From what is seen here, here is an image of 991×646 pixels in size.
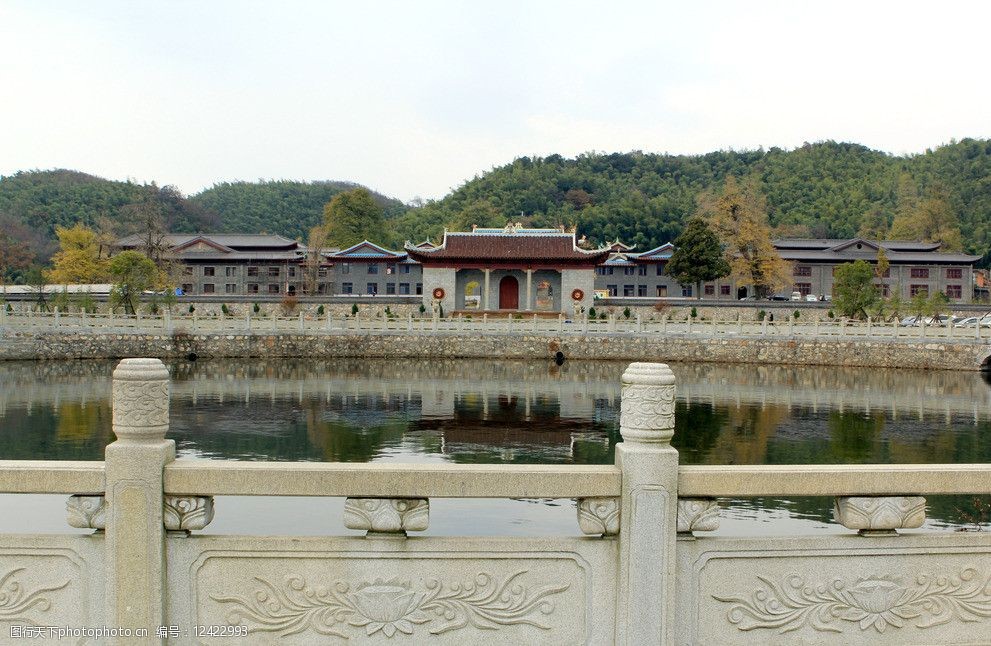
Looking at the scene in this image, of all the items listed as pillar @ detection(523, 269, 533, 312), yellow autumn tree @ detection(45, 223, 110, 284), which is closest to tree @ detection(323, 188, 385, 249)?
yellow autumn tree @ detection(45, 223, 110, 284)

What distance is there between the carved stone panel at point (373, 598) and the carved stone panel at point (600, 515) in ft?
1.38

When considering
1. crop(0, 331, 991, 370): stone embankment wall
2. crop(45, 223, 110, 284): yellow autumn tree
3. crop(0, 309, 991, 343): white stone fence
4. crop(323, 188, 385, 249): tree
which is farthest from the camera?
crop(323, 188, 385, 249): tree

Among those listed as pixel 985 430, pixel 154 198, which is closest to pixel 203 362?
pixel 985 430

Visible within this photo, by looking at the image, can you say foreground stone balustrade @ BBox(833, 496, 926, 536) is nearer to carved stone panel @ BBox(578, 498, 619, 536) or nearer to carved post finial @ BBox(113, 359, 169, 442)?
carved stone panel @ BBox(578, 498, 619, 536)

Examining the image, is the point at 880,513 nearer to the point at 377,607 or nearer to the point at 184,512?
the point at 377,607

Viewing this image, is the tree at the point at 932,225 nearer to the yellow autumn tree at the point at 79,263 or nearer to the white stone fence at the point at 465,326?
the white stone fence at the point at 465,326

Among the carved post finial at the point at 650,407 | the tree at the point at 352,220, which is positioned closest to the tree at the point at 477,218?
the tree at the point at 352,220

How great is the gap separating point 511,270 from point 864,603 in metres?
46.9

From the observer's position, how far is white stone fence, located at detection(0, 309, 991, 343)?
1460 inches

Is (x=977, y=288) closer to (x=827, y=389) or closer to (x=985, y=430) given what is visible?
(x=827, y=389)

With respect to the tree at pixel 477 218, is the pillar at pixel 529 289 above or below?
below

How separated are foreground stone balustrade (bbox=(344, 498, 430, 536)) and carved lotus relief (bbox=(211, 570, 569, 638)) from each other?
1.03ft

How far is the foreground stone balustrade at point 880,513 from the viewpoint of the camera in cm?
514

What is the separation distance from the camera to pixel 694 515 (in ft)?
16.6
